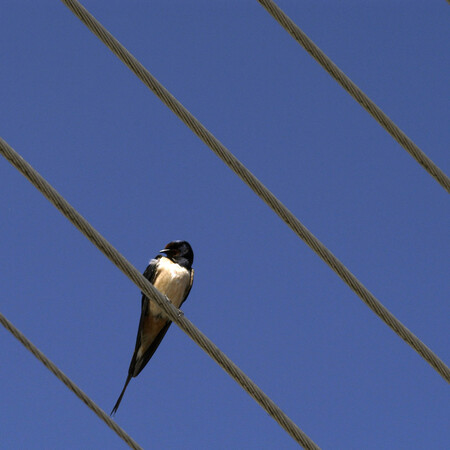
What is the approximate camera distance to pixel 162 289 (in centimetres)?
884

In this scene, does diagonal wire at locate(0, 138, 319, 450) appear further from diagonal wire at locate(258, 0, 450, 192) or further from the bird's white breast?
the bird's white breast

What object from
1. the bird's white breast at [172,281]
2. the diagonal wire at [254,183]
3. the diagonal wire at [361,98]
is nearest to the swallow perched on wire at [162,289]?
the bird's white breast at [172,281]

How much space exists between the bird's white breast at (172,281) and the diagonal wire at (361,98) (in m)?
5.14

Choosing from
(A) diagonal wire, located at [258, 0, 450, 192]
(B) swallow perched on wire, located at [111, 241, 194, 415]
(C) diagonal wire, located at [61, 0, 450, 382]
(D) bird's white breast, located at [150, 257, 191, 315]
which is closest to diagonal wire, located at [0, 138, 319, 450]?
(C) diagonal wire, located at [61, 0, 450, 382]

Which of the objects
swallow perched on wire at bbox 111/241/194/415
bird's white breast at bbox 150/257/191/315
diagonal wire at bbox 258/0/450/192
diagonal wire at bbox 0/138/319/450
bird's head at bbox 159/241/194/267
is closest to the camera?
diagonal wire at bbox 0/138/319/450

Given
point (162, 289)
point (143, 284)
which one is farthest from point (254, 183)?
point (162, 289)

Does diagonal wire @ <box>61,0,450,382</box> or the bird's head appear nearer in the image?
diagonal wire @ <box>61,0,450,382</box>

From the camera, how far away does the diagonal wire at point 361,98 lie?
4.02 meters

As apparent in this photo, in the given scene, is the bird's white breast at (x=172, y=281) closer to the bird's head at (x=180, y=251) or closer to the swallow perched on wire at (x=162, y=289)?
the swallow perched on wire at (x=162, y=289)

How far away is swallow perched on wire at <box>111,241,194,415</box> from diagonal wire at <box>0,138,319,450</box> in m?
4.44

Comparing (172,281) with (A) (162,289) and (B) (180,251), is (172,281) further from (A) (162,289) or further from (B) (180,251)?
(B) (180,251)

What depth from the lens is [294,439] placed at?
12.7ft

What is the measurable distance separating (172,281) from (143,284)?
5050mm

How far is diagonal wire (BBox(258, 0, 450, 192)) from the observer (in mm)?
4020
